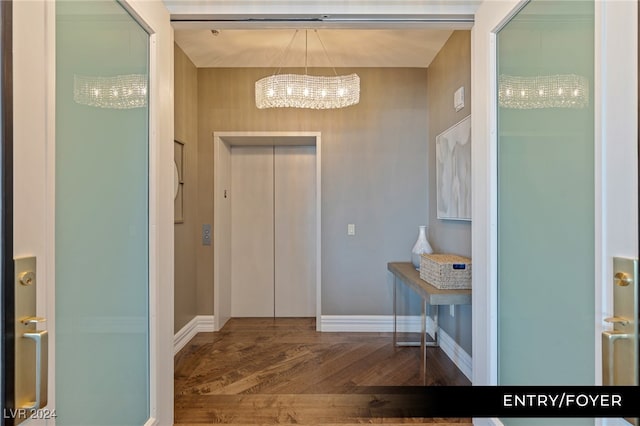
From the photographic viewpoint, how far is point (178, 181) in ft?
10.6

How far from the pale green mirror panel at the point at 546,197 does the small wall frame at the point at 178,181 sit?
103 inches

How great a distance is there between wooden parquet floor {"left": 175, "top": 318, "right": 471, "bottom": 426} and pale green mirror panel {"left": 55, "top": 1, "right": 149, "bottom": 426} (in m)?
0.81

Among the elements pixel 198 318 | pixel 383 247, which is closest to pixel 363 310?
pixel 383 247

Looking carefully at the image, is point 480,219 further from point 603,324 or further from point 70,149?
point 70,149

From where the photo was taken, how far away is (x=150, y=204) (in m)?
1.61

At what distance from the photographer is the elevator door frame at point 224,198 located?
3.62 metres

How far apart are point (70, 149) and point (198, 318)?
288 cm

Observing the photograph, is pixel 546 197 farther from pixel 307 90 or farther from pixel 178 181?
pixel 178 181

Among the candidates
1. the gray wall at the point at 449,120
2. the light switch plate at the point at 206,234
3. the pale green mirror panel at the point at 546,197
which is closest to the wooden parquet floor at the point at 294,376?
the gray wall at the point at 449,120

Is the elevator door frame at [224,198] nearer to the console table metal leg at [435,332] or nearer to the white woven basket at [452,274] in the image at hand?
the console table metal leg at [435,332]

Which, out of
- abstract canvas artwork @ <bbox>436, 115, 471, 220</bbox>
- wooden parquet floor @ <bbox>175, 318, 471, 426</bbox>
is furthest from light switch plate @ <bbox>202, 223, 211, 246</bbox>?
abstract canvas artwork @ <bbox>436, 115, 471, 220</bbox>

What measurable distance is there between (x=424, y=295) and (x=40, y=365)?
211 centimetres

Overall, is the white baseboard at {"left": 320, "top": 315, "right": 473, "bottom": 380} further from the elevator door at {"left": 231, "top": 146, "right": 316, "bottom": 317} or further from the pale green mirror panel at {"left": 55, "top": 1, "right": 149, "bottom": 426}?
the pale green mirror panel at {"left": 55, "top": 1, "right": 149, "bottom": 426}

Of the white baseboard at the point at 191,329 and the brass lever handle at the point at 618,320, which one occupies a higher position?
the brass lever handle at the point at 618,320
